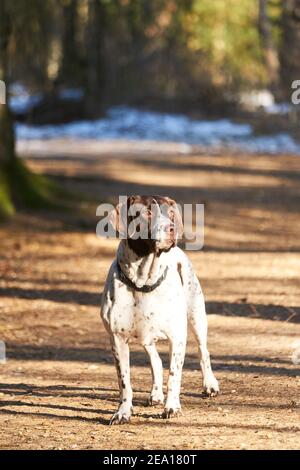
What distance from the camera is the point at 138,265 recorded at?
7762 mm

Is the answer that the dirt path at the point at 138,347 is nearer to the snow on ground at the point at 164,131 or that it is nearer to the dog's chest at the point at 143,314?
the dog's chest at the point at 143,314

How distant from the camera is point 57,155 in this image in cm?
3622

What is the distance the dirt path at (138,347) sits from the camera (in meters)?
7.66

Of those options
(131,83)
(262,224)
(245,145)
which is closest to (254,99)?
(131,83)

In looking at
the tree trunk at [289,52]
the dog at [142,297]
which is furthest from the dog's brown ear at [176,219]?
the tree trunk at [289,52]

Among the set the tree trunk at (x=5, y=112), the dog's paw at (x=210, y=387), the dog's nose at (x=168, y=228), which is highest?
the tree trunk at (x=5, y=112)

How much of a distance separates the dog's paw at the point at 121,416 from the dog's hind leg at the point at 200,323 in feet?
2.97

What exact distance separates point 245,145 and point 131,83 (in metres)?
18.9

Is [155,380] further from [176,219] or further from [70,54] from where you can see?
[70,54]

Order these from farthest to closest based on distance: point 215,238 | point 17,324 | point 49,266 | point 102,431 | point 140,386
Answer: point 215,238 < point 49,266 < point 17,324 < point 140,386 < point 102,431

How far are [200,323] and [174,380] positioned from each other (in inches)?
31.0

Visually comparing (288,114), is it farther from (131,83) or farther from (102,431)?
(102,431)

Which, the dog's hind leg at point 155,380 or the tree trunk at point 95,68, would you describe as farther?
the tree trunk at point 95,68

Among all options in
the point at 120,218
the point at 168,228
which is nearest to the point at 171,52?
the point at 120,218
